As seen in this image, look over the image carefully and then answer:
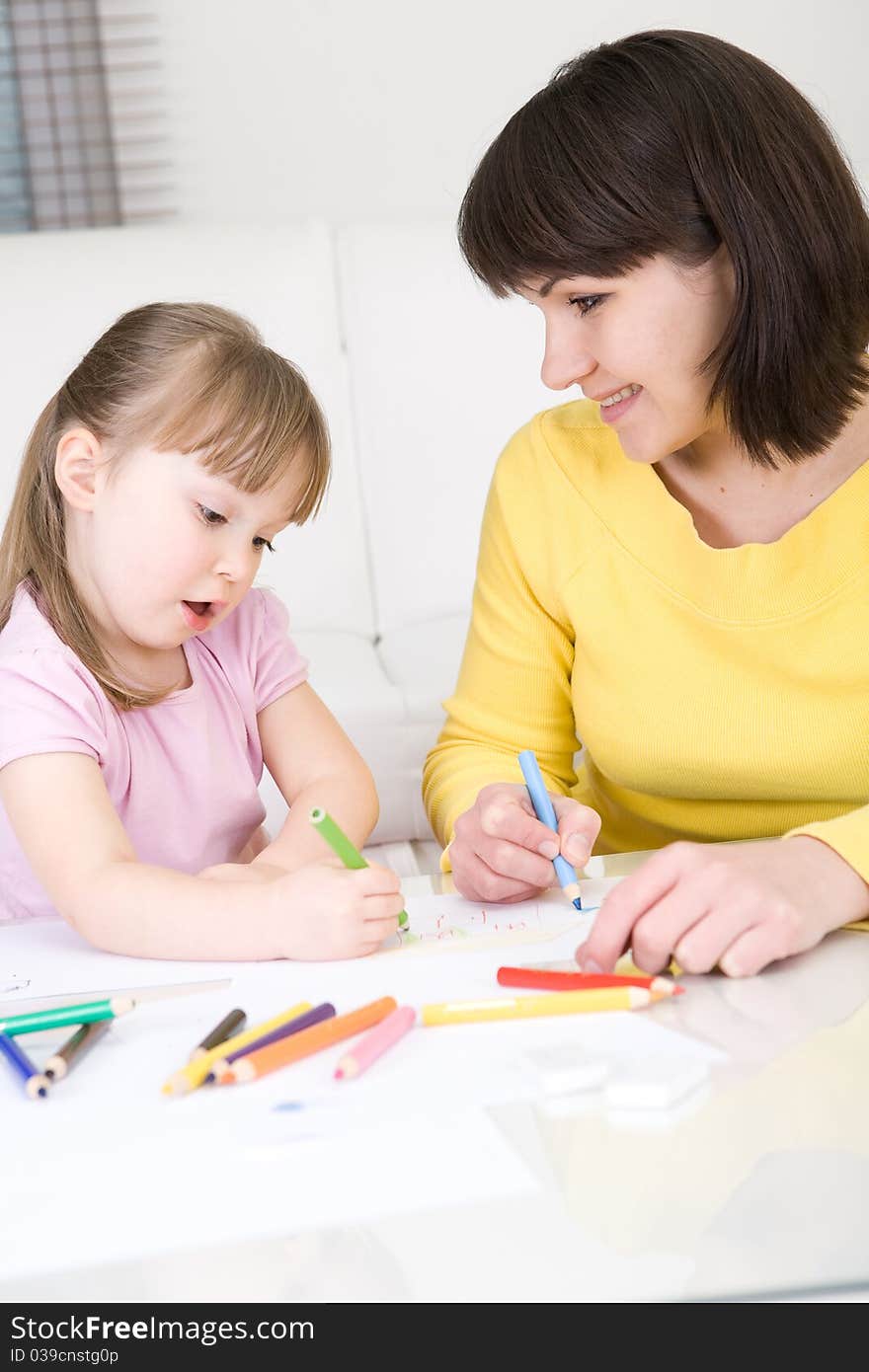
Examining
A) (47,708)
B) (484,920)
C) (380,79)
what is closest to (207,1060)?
(484,920)

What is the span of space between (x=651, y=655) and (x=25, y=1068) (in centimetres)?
59

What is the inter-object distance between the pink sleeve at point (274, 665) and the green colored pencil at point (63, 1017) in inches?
19.2

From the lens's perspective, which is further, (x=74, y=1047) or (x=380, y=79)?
→ (x=380, y=79)

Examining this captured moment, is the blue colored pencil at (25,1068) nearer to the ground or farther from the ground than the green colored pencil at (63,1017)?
farther from the ground

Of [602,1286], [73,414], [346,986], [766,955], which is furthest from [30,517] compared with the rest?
[602,1286]

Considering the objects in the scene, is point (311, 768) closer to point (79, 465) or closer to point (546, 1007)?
point (79, 465)

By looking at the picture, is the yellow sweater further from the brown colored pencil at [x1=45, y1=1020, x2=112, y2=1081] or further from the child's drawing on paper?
the brown colored pencil at [x1=45, y1=1020, x2=112, y2=1081]

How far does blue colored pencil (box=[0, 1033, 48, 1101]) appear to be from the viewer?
58 cm

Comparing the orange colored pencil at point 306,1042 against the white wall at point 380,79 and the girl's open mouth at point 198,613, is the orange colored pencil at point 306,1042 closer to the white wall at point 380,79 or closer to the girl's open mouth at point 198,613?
the girl's open mouth at point 198,613

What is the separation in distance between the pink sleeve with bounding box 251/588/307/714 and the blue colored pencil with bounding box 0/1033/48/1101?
0.51 m

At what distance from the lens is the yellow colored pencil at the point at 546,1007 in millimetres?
636

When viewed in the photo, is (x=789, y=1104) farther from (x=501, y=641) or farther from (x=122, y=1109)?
(x=501, y=641)

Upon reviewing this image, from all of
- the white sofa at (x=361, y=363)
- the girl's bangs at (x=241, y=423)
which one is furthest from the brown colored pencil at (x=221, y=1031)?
the white sofa at (x=361, y=363)

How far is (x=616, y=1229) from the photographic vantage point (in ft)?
1.49
